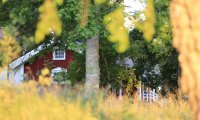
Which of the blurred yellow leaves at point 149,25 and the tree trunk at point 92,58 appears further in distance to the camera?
the tree trunk at point 92,58

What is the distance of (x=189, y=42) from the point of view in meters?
5.98

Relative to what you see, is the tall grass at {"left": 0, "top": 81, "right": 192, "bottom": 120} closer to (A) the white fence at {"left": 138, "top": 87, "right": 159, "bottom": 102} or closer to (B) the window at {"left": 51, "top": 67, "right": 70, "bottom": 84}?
(A) the white fence at {"left": 138, "top": 87, "right": 159, "bottom": 102}

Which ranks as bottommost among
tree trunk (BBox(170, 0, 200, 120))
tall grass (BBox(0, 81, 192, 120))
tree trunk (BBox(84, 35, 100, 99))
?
tall grass (BBox(0, 81, 192, 120))

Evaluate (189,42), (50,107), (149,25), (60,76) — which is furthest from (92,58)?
(189,42)

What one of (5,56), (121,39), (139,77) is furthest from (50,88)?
(139,77)

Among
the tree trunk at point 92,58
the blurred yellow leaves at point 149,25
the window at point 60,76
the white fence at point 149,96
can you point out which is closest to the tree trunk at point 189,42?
the blurred yellow leaves at point 149,25

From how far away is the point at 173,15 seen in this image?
600 cm

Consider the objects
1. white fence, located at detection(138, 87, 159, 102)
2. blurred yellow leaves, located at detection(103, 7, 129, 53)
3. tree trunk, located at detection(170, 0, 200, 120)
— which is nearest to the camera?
tree trunk, located at detection(170, 0, 200, 120)

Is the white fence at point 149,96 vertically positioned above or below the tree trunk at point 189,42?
below

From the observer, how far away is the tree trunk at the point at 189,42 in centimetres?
588

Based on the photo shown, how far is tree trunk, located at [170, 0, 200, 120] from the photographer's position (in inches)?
231

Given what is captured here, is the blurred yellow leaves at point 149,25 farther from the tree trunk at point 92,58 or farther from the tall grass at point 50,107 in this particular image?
the tree trunk at point 92,58

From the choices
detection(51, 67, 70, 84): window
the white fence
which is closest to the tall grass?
the white fence

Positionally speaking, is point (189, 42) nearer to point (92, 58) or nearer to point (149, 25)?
point (149, 25)
